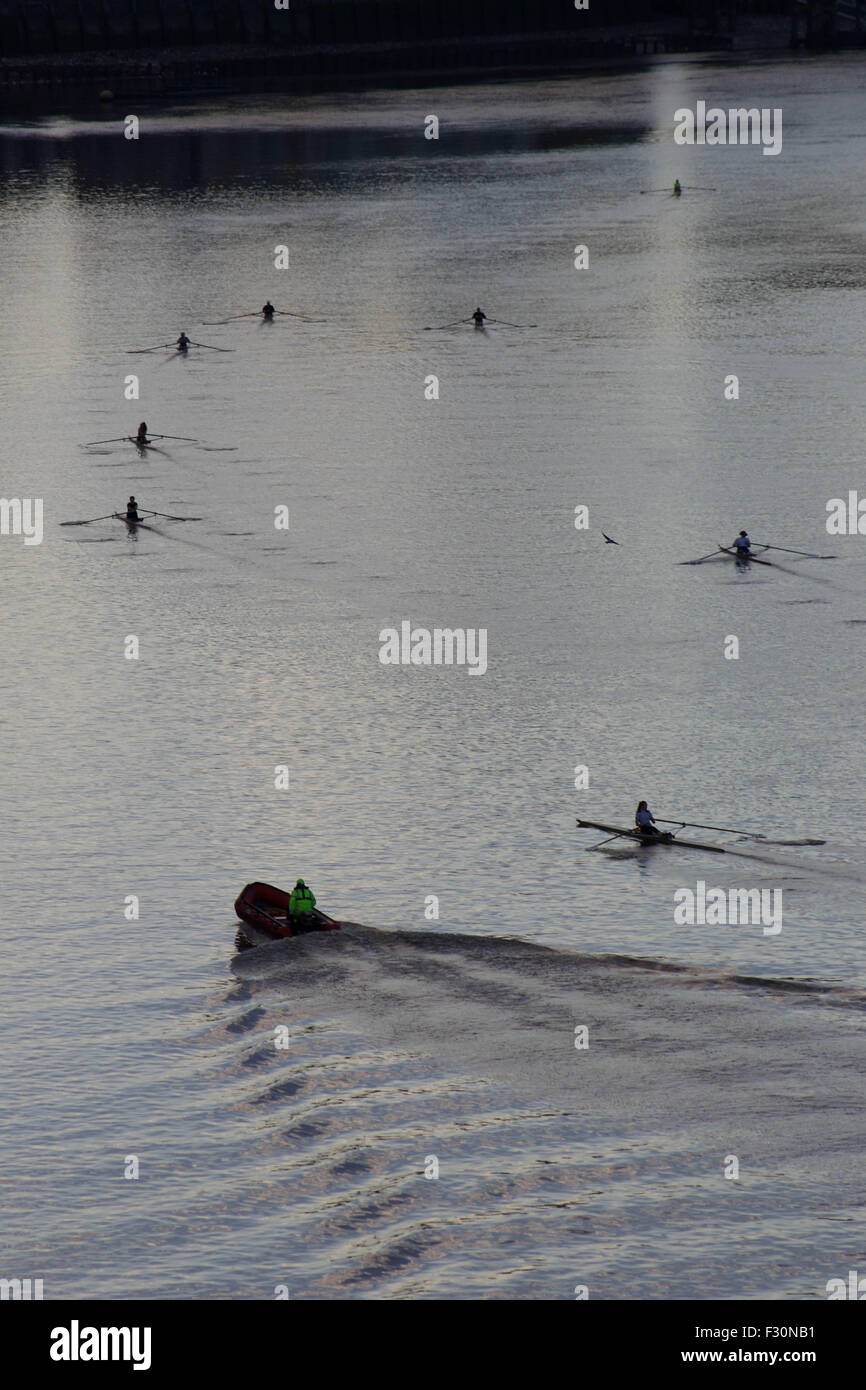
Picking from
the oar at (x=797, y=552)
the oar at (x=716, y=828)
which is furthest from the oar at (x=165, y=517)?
the oar at (x=716, y=828)

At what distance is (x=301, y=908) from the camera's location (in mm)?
58594

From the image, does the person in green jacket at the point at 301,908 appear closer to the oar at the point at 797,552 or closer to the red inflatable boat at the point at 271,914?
the red inflatable boat at the point at 271,914

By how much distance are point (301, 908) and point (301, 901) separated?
243 millimetres

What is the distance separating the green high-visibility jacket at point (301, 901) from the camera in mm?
58469

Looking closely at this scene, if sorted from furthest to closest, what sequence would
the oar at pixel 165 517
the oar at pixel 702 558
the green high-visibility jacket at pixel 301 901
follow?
the oar at pixel 165 517 → the oar at pixel 702 558 → the green high-visibility jacket at pixel 301 901

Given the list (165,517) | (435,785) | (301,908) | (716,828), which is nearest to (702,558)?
(435,785)

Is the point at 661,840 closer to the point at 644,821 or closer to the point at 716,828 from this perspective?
the point at 644,821

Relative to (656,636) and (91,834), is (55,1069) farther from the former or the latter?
(656,636)

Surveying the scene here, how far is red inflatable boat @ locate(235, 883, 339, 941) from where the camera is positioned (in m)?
59.2

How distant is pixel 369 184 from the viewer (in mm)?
191875

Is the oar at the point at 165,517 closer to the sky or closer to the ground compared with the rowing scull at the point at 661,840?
closer to the sky

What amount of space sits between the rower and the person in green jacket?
1362cm
